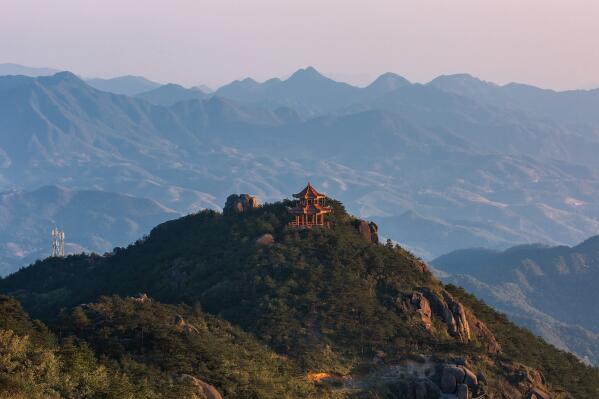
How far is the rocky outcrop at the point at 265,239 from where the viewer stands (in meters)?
90.6

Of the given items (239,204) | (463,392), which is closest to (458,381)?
(463,392)

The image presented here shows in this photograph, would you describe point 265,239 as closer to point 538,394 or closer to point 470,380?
point 470,380

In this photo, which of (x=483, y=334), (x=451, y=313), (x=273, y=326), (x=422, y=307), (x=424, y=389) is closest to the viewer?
(x=424, y=389)

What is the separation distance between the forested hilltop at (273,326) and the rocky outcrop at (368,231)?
1744mm

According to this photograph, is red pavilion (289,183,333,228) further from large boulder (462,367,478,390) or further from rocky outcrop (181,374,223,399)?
rocky outcrop (181,374,223,399)

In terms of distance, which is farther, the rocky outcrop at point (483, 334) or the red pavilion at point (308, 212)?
the red pavilion at point (308, 212)

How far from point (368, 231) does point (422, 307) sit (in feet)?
54.3

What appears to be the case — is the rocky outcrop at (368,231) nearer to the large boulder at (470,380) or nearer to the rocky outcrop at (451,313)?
the rocky outcrop at (451,313)

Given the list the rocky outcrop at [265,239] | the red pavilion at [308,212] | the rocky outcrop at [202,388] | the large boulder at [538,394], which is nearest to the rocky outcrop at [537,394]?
the large boulder at [538,394]

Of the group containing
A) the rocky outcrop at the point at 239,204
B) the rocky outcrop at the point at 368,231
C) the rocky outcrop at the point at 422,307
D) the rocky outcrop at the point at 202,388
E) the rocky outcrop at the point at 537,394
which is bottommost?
the rocky outcrop at the point at 202,388

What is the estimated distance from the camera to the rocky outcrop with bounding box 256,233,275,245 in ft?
297

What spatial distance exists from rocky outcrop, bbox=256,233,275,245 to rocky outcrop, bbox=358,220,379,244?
32.3ft

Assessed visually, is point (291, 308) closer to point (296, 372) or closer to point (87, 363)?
point (296, 372)

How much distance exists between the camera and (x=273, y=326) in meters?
76.7
